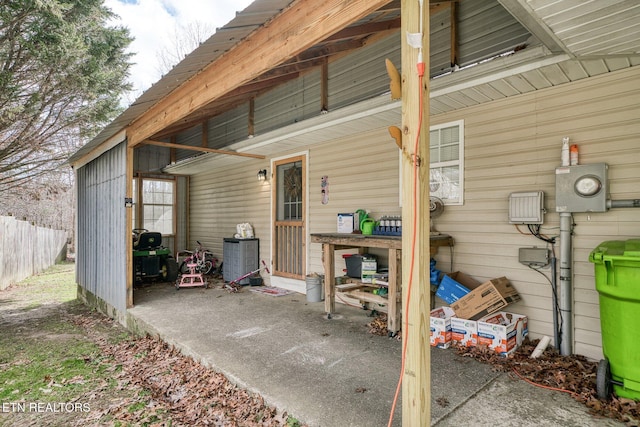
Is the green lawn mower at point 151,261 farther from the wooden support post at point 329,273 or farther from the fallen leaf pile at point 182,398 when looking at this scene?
the wooden support post at point 329,273

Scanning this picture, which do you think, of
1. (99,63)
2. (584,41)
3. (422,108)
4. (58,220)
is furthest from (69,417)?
(58,220)

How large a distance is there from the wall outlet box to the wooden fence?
10.2 meters

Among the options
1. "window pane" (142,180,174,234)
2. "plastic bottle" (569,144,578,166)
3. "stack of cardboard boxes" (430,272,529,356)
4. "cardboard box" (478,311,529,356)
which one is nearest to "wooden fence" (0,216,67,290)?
"window pane" (142,180,174,234)

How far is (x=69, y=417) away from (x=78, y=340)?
2.27m

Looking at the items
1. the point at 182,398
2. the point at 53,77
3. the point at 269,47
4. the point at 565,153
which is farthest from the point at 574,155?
the point at 53,77

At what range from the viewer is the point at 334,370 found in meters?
2.92

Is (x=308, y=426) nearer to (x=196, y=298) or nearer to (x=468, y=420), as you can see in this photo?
(x=468, y=420)

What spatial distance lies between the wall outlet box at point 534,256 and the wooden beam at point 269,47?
2900mm

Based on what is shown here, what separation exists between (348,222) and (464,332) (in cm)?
218

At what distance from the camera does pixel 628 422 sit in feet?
7.13

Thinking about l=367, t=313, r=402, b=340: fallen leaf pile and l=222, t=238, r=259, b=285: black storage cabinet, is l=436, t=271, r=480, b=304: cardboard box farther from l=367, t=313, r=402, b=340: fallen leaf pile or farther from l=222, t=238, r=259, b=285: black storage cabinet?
l=222, t=238, r=259, b=285: black storage cabinet

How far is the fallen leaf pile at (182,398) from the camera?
2.44 m

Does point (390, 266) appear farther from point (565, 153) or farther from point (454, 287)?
point (565, 153)

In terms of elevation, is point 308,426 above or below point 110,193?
below
